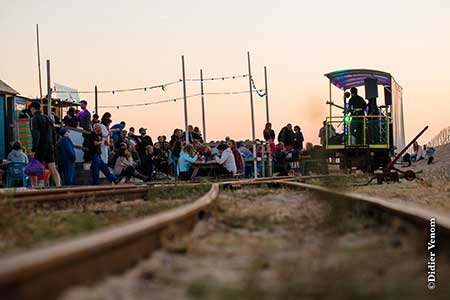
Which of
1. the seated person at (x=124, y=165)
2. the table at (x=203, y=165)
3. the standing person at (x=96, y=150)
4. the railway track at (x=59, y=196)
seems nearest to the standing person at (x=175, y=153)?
the table at (x=203, y=165)

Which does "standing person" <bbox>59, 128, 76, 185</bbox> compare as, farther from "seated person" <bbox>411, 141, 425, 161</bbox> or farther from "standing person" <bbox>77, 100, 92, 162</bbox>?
"seated person" <bbox>411, 141, 425, 161</bbox>

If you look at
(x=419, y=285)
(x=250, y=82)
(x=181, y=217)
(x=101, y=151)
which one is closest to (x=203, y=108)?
(x=250, y=82)

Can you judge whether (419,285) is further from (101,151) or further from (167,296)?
(101,151)

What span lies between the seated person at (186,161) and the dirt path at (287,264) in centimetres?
1158

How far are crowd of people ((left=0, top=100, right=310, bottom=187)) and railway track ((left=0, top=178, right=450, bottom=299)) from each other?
980 centimetres

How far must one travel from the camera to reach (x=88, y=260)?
2.90 meters

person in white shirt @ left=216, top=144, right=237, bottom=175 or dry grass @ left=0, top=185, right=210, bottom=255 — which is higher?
person in white shirt @ left=216, top=144, right=237, bottom=175

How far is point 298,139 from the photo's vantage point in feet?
75.8

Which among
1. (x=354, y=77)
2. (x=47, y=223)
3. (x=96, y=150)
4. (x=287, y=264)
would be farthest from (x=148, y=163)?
(x=287, y=264)

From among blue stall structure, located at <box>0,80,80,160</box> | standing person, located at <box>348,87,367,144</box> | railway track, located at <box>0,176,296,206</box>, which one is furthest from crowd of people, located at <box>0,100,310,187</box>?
railway track, located at <box>0,176,296,206</box>

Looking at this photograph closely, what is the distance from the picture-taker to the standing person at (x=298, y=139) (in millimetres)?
22922

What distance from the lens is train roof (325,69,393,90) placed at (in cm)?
2020

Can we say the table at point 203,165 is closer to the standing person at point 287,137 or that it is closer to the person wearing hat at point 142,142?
the person wearing hat at point 142,142

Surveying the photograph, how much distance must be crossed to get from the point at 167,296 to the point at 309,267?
0.73 m
